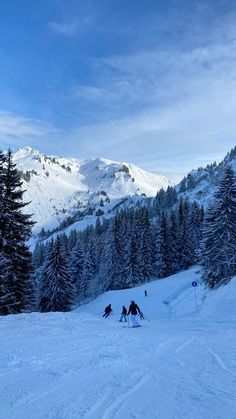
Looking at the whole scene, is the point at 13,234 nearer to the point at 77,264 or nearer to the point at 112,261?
the point at 112,261

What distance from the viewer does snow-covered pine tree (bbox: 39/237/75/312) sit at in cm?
4478

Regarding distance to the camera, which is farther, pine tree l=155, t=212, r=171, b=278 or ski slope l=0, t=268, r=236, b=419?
pine tree l=155, t=212, r=171, b=278

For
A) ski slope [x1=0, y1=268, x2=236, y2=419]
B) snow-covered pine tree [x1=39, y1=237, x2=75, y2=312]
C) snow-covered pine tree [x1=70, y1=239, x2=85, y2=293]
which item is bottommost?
ski slope [x1=0, y1=268, x2=236, y2=419]

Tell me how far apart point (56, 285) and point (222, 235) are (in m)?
19.5

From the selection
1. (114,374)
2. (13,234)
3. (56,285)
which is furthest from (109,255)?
(114,374)

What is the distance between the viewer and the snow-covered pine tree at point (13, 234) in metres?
23.4

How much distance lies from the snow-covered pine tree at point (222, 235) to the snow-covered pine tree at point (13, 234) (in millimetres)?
18545

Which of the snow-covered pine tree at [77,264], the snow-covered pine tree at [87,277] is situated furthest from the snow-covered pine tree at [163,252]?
the snow-covered pine tree at [77,264]

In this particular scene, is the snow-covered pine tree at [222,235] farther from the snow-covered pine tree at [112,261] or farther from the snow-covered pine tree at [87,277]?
the snow-covered pine tree at [87,277]

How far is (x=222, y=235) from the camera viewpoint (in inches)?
1452

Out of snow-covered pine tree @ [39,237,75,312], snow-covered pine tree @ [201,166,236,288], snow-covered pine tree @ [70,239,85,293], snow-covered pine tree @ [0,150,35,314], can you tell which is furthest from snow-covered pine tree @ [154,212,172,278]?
snow-covered pine tree @ [0,150,35,314]

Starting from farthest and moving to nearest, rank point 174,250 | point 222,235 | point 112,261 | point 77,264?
point 77,264 < point 174,250 < point 112,261 < point 222,235

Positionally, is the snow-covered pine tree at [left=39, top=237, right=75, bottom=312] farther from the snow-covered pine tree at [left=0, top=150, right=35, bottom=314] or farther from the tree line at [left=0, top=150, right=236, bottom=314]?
the snow-covered pine tree at [left=0, top=150, right=35, bottom=314]

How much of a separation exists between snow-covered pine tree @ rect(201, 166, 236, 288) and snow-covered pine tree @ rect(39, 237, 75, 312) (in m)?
16.3
